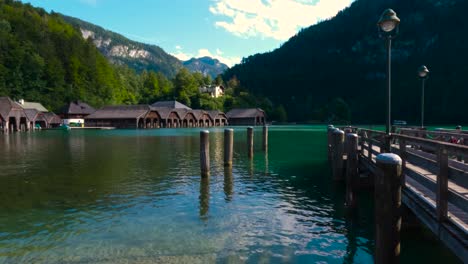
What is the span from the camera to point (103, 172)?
19000 millimetres

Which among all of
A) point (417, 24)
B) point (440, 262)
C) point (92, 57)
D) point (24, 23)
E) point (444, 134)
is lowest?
point (440, 262)

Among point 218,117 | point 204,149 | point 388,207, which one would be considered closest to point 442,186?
point 388,207

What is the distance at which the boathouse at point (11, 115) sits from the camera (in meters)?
72.1

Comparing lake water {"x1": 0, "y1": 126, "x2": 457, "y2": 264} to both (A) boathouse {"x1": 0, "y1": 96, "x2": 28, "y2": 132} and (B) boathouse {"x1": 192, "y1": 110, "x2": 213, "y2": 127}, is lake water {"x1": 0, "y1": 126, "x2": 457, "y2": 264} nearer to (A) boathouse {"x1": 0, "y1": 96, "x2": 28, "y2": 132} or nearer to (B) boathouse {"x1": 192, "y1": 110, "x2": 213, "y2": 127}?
(A) boathouse {"x1": 0, "y1": 96, "x2": 28, "y2": 132}

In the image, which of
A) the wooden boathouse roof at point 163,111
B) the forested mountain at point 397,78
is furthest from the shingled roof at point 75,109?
the forested mountain at point 397,78

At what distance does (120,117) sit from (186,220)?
8382 centimetres

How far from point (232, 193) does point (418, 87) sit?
148815mm

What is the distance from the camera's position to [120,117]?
89438mm

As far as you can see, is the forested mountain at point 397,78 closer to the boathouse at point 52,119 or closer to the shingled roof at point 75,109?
the shingled roof at point 75,109

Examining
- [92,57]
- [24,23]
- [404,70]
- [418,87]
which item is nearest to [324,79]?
[404,70]

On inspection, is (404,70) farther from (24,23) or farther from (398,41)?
(24,23)

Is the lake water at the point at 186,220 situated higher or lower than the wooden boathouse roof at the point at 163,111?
lower

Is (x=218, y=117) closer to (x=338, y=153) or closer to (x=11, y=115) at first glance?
(x=11, y=115)

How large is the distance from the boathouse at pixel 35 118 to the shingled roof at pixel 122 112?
442 inches
